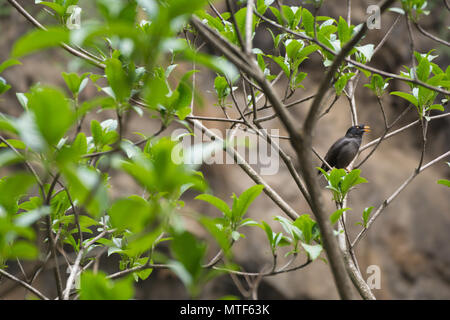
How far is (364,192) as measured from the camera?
515cm

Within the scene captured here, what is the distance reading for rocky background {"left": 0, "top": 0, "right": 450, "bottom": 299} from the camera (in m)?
4.80

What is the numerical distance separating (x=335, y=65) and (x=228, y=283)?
427 centimetres

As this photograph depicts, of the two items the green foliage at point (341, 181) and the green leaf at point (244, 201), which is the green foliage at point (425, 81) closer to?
the green foliage at point (341, 181)

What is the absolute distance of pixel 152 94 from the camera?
28.5 inches

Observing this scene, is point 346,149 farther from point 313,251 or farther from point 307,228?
point 313,251

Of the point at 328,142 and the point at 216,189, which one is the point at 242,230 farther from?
the point at 328,142

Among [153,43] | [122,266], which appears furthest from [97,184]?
[122,266]

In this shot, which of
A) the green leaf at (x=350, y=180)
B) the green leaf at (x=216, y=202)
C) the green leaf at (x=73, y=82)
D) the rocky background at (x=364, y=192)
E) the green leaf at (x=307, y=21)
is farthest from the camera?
the rocky background at (x=364, y=192)

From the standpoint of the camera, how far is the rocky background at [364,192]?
480 centimetres

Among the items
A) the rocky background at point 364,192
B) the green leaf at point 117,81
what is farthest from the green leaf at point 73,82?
the rocky background at point 364,192

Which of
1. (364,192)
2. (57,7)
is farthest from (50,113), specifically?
(364,192)

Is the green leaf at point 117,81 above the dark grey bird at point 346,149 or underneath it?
underneath

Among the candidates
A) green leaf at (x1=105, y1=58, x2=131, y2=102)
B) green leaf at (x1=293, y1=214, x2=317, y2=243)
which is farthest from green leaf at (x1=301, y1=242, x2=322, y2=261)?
green leaf at (x1=105, y1=58, x2=131, y2=102)

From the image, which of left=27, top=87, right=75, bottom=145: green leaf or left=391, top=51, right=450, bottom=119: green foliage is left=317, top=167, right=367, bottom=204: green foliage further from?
left=27, top=87, right=75, bottom=145: green leaf
